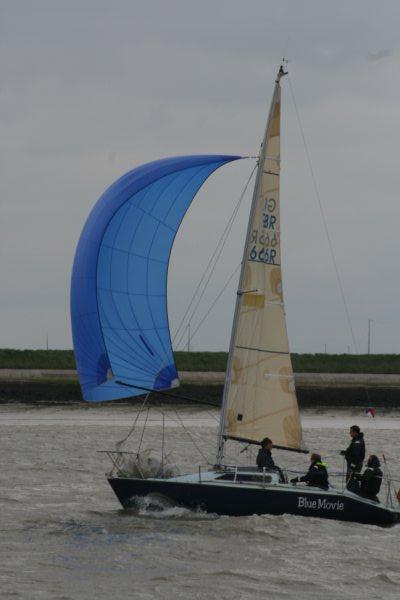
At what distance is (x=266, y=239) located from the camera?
27.2m

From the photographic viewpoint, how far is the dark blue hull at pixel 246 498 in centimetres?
2511

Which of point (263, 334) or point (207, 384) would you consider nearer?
point (263, 334)

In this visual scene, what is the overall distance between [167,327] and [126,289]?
3.72ft

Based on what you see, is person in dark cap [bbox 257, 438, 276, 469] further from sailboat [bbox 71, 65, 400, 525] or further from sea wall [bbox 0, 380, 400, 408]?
sea wall [bbox 0, 380, 400, 408]

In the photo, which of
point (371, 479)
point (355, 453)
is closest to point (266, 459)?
point (355, 453)

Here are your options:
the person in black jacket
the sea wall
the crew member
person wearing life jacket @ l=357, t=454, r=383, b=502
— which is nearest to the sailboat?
the crew member

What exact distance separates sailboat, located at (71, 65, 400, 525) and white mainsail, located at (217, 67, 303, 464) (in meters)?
0.02

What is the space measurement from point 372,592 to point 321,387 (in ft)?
168

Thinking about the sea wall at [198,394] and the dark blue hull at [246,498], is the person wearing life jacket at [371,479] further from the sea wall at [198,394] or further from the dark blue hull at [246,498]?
the sea wall at [198,394]

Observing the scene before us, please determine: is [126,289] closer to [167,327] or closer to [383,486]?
[167,327]

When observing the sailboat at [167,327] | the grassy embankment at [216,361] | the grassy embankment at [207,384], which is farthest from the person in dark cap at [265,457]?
the grassy embankment at [216,361]

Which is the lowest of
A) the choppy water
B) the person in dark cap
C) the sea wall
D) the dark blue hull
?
the choppy water

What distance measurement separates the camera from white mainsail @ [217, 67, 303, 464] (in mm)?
26891

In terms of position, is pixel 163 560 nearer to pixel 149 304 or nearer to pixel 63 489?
pixel 149 304
